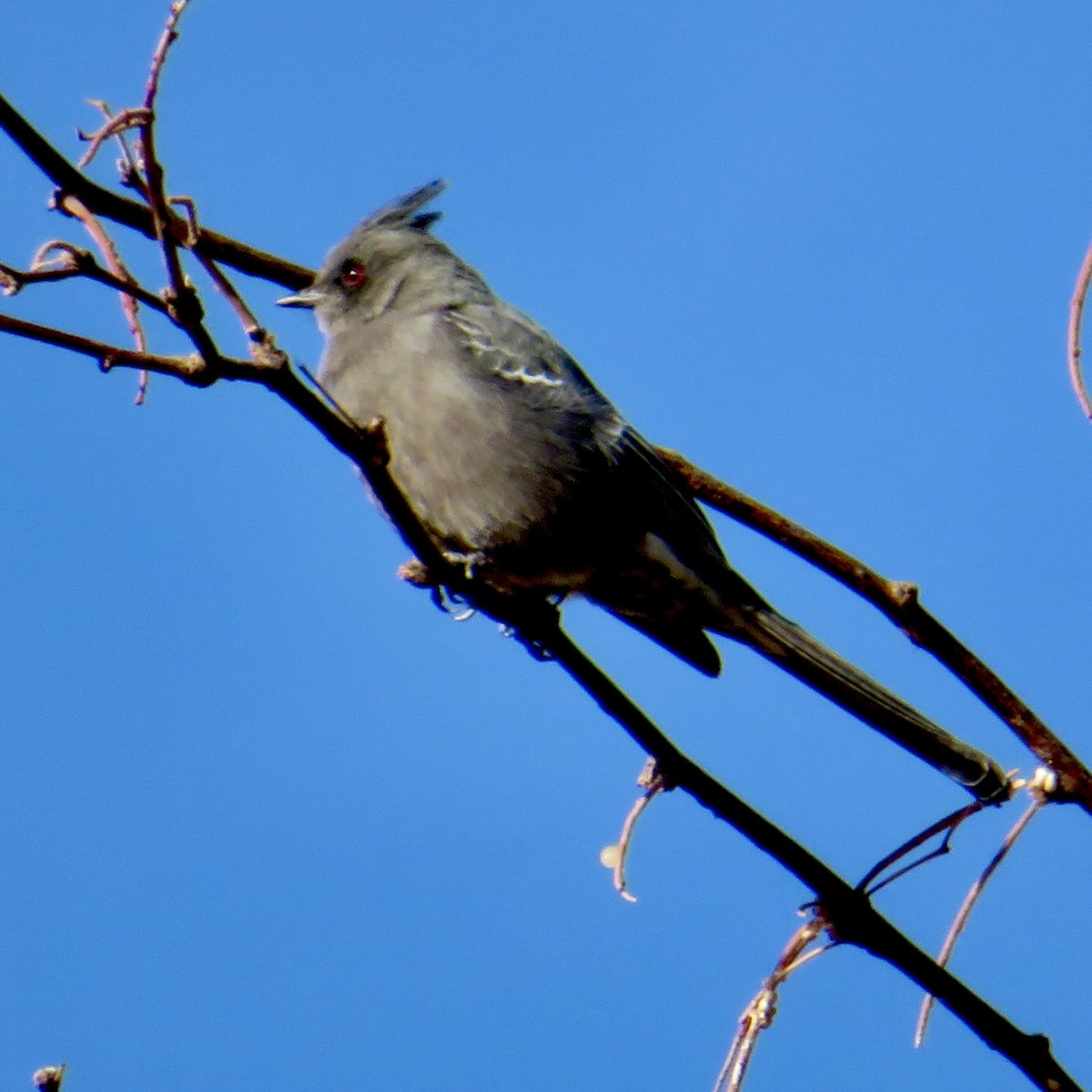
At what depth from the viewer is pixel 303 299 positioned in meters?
7.12

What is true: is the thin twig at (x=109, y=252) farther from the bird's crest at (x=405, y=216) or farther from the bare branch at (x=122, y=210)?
the bird's crest at (x=405, y=216)

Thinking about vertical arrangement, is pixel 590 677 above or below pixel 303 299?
below

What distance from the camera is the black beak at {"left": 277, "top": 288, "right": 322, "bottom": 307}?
709cm

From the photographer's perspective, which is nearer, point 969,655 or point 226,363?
point 226,363

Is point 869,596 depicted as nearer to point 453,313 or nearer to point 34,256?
point 34,256

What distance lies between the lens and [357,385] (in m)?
6.17

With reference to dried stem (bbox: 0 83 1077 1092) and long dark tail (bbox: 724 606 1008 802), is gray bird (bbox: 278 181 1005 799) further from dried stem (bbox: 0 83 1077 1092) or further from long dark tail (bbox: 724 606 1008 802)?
dried stem (bbox: 0 83 1077 1092)

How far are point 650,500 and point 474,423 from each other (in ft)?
2.58

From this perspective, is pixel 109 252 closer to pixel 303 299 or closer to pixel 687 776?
pixel 687 776

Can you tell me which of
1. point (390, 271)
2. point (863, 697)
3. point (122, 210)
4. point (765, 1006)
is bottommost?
point (765, 1006)

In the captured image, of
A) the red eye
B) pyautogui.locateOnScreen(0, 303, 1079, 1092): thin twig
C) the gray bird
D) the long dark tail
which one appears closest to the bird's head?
the red eye

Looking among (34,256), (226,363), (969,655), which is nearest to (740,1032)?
(969,655)

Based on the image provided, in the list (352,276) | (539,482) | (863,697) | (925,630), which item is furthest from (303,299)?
(925,630)

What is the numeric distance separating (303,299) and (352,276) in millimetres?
275
